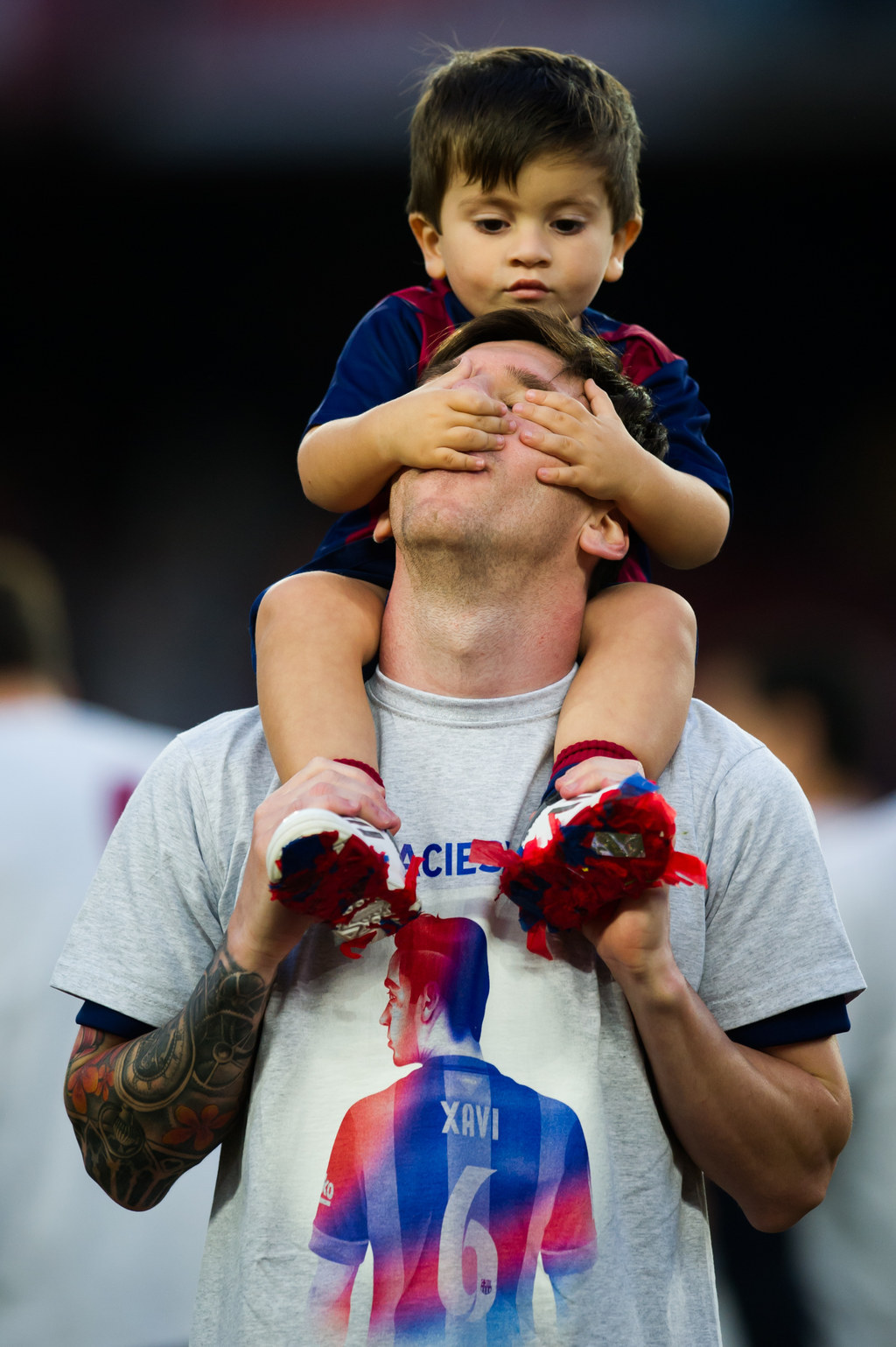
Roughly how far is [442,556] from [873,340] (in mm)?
2269

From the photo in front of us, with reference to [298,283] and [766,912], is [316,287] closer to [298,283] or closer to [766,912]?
[298,283]

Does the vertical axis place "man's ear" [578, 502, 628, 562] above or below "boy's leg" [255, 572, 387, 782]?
above

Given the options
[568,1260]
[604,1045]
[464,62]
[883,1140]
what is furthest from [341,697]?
[883,1140]

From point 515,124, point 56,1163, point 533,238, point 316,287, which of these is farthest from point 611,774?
point 316,287

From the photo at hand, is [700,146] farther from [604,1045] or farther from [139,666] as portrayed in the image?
[604,1045]

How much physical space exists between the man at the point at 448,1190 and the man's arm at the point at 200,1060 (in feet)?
0.39

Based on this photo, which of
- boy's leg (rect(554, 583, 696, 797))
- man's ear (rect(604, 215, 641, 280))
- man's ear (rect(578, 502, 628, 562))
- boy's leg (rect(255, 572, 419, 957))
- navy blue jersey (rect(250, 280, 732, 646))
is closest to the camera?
boy's leg (rect(255, 572, 419, 957))

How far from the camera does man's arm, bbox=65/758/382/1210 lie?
102 cm

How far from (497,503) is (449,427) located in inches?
3.5

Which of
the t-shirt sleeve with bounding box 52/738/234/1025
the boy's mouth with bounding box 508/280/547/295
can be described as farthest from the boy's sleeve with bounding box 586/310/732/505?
the t-shirt sleeve with bounding box 52/738/234/1025

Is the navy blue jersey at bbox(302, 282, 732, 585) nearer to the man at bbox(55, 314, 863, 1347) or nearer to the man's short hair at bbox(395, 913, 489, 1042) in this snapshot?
the man at bbox(55, 314, 863, 1347)

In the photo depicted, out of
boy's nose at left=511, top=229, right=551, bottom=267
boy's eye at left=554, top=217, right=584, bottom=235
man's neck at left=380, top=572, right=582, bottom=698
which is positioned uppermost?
boy's eye at left=554, top=217, right=584, bottom=235

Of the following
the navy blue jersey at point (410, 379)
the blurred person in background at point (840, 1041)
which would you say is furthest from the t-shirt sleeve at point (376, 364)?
the blurred person in background at point (840, 1041)

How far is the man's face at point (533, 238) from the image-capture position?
59.8 inches
